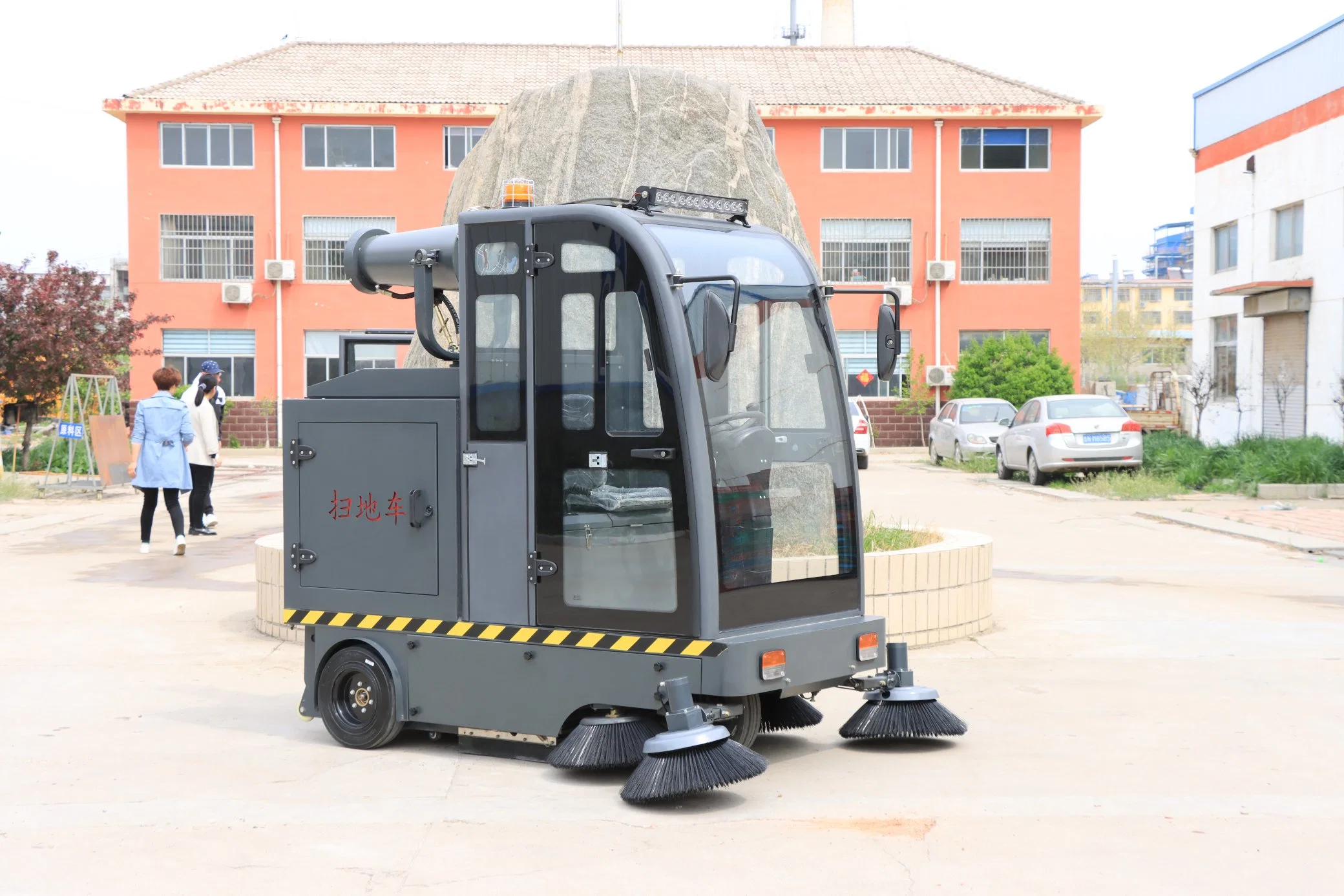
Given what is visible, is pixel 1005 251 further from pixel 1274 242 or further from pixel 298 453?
pixel 298 453

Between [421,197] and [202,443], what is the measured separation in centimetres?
2650

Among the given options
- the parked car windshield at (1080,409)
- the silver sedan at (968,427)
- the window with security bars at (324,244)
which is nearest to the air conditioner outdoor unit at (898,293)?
the silver sedan at (968,427)

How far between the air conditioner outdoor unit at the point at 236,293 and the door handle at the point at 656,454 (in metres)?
36.4

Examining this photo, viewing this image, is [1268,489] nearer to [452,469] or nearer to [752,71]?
[452,469]

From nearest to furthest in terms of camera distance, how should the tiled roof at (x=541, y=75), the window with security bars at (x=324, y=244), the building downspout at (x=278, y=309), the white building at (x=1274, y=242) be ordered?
the white building at (x=1274, y=242), the building downspout at (x=278, y=309), the window with security bars at (x=324, y=244), the tiled roof at (x=541, y=75)

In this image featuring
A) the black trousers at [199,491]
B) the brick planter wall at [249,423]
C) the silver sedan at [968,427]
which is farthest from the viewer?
the brick planter wall at [249,423]

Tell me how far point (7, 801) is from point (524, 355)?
2.68 meters

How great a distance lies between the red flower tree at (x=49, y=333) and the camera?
85.7ft

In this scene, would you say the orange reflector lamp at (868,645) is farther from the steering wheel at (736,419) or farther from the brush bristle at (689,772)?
the steering wheel at (736,419)

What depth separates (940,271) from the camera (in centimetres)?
4072

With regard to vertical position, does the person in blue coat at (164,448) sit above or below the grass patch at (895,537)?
above

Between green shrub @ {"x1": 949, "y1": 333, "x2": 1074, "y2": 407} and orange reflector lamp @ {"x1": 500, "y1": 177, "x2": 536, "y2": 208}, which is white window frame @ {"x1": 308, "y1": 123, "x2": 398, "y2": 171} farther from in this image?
orange reflector lamp @ {"x1": 500, "y1": 177, "x2": 536, "y2": 208}

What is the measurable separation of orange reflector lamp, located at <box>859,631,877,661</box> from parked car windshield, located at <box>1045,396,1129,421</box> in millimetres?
18001

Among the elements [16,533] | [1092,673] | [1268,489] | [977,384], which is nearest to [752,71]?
[977,384]
